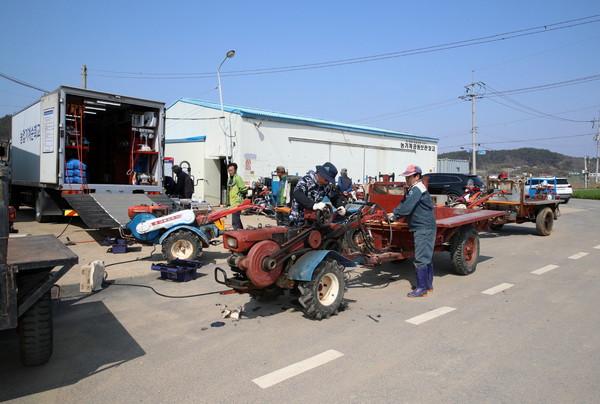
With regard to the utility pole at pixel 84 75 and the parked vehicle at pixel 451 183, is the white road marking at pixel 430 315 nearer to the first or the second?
the parked vehicle at pixel 451 183

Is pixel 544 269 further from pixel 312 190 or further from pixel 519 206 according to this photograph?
pixel 312 190

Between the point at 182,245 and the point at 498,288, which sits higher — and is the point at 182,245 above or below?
above

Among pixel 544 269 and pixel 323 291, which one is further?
pixel 544 269

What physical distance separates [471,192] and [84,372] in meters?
12.9

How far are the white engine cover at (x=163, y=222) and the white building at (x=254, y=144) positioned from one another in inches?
466

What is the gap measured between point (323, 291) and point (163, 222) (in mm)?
3895

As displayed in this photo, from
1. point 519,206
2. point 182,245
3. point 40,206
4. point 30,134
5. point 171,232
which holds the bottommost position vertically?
point 182,245

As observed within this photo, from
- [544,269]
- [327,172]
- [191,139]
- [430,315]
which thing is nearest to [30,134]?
[191,139]

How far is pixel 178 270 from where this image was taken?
6820 millimetres

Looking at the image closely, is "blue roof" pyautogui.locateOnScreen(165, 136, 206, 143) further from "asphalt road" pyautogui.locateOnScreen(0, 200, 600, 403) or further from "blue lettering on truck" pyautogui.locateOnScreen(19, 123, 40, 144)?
"asphalt road" pyautogui.locateOnScreen(0, 200, 600, 403)

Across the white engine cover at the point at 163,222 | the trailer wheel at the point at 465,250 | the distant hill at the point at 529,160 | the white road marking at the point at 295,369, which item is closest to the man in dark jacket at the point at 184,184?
the white engine cover at the point at 163,222

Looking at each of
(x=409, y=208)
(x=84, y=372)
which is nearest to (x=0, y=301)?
(x=84, y=372)

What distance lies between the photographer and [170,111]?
84.0ft

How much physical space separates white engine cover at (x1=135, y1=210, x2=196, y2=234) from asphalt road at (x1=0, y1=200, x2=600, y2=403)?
1.03 meters
